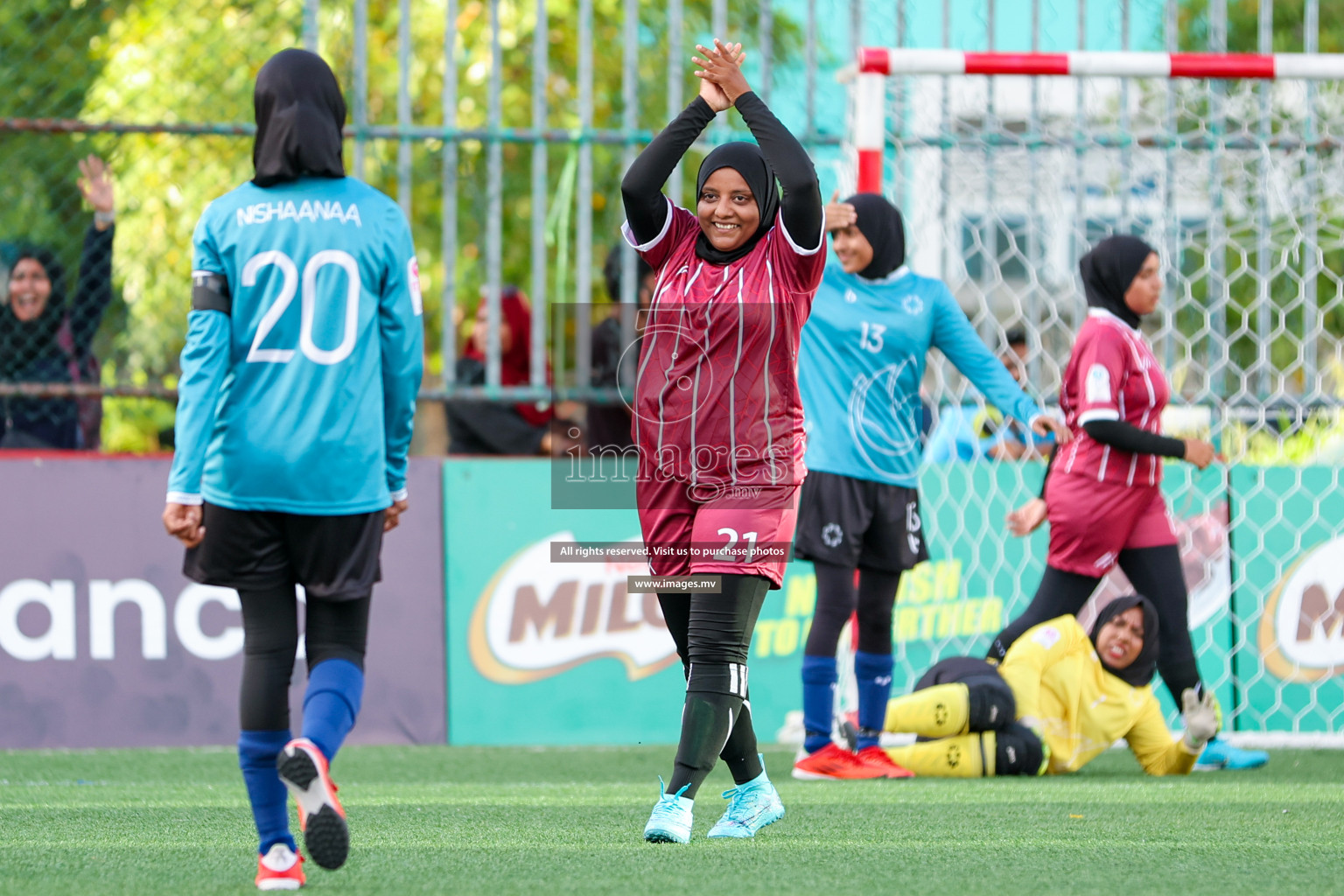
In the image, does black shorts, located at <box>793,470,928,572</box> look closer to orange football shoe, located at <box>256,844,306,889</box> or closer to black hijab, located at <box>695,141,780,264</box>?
black hijab, located at <box>695,141,780,264</box>

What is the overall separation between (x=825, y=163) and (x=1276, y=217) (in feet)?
6.76

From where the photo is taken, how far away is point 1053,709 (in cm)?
570

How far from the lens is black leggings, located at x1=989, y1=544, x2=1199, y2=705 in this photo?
5.78 metres

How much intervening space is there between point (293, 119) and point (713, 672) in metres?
1.57

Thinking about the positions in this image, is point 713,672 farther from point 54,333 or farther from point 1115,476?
point 54,333

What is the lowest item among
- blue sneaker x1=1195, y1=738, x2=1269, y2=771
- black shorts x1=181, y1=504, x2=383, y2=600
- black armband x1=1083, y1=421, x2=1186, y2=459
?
blue sneaker x1=1195, y1=738, x2=1269, y2=771

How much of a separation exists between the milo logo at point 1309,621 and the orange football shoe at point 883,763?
2.15 meters

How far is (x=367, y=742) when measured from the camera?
6723 mm

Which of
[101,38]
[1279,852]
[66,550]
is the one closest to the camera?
[1279,852]

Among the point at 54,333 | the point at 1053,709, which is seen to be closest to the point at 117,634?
the point at 54,333

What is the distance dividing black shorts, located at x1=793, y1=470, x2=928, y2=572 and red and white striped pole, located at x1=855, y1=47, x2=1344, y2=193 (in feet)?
5.15

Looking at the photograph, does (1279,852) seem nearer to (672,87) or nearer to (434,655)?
(434,655)

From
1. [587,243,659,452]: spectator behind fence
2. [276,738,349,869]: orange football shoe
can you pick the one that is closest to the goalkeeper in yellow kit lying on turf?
[587,243,659,452]: spectator behind fence

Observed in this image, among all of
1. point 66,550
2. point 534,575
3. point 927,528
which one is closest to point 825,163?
point 927,528
